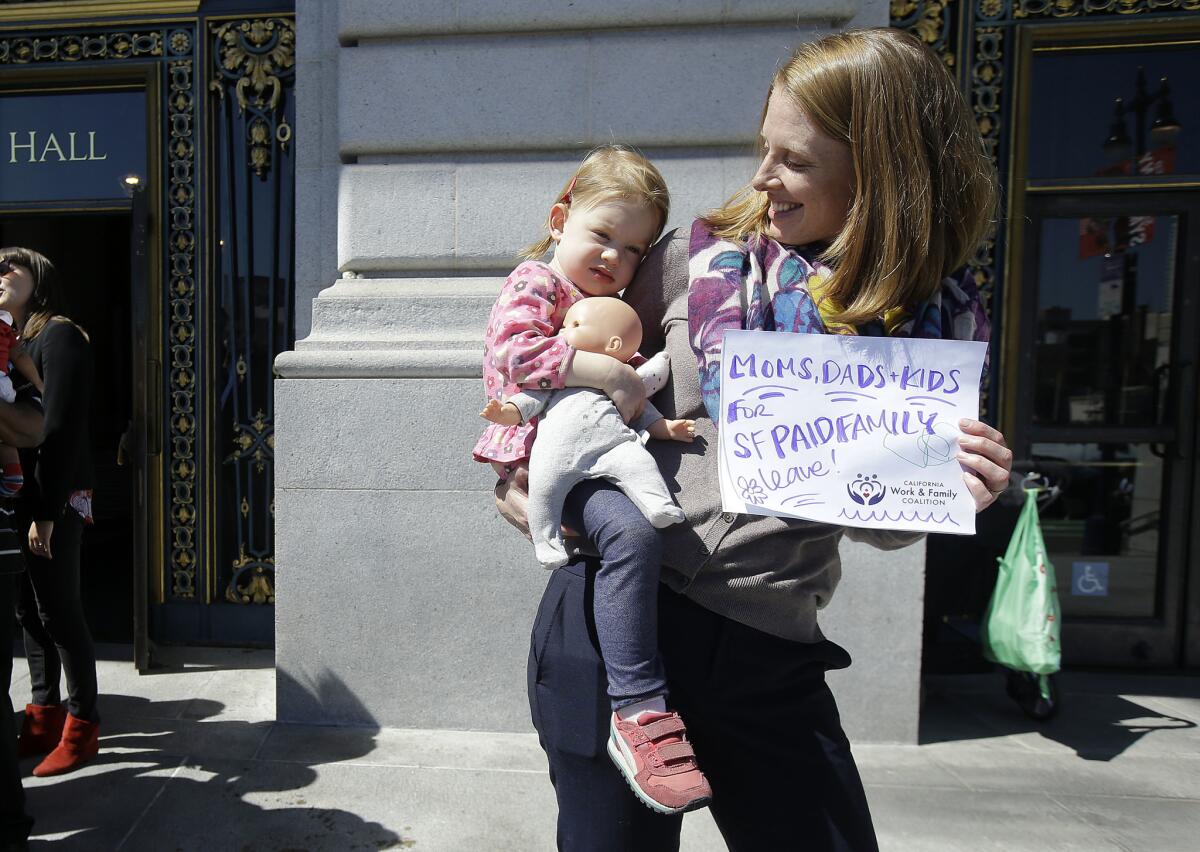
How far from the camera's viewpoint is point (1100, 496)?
496cm

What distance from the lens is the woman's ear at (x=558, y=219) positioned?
5.70 ft

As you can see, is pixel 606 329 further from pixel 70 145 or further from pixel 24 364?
pixel 70 145

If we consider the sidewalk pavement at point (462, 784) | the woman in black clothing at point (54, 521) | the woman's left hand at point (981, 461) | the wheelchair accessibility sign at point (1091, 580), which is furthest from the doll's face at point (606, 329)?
the wheelchair accessibility sign at point (1091, 580)

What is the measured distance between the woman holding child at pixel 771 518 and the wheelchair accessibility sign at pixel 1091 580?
4.12m

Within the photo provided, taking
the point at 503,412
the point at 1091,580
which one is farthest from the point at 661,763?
the point at 1091,580

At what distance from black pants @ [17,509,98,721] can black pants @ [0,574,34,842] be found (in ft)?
2.42

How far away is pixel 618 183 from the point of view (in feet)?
5.22

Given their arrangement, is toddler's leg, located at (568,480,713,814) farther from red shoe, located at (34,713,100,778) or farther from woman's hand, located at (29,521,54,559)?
red shoe, located at (34,713,100,778)

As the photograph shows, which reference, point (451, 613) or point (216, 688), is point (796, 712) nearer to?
point (451, 613)

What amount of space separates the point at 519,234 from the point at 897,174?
2.65 meters

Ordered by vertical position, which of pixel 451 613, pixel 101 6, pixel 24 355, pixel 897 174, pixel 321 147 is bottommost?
pixel 451 613

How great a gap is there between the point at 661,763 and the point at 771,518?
44 centimetres

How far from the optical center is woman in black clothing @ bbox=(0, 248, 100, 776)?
3.45m

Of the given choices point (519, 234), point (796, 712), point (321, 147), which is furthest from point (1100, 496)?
point (321, 147)
